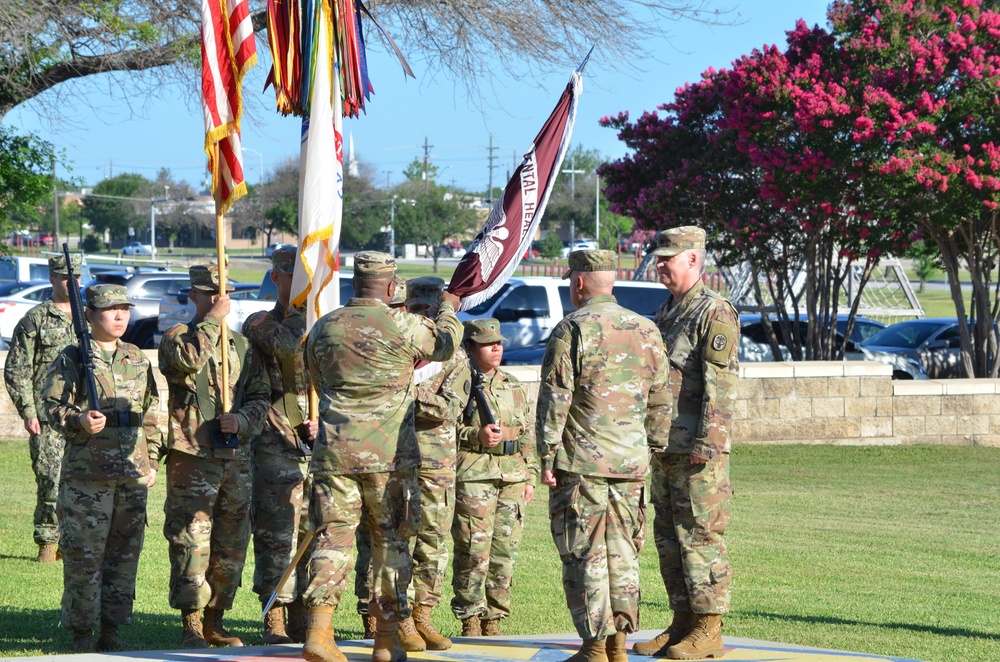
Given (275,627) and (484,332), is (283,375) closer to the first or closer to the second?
(484,332)

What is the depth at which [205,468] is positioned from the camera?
6812 millimetres

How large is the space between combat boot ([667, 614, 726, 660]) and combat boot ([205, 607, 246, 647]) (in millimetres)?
2311

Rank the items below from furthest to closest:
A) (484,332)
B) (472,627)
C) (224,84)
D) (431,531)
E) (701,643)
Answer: (224,84) → (484,332) → (472,627) → (431,531) → (701,643)

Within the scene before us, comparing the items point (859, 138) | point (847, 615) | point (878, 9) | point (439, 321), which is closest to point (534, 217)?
point (439, 321)

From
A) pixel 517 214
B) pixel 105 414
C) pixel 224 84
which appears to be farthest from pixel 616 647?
pixel 224 84

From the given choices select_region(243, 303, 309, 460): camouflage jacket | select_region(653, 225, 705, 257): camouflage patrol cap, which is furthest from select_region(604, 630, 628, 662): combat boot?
select_region(243, 303, 309, 460): camouflage jacket

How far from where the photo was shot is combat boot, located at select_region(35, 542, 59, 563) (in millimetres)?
9133

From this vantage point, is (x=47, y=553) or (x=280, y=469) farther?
(x=47, y=553)

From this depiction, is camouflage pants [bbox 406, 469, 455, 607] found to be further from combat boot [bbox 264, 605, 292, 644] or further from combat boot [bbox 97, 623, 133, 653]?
combat boot [bbox 97, 623, 133, 653]

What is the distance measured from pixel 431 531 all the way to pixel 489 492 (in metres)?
0.45

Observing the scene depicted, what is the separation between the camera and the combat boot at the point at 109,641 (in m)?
6.65

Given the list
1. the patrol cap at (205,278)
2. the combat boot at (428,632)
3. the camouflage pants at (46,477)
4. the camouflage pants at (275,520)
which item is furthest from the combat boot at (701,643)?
the camouflage pants at (46,477)

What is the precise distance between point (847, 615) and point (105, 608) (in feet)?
14.5

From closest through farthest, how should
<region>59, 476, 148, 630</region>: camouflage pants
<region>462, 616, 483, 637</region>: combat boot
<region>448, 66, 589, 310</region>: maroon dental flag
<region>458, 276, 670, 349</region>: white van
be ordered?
<region>59, 476, 148, 630</region>: camouflage pants < <region>462, 616, 483, 637</region>: combat boot < <region>448, 66, 589, 310</region>: maroon dental flag < <region>458, 276, 670, 349</region>: white van
